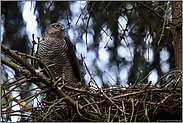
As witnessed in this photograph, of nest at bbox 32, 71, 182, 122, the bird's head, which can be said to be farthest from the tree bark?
the bird's head

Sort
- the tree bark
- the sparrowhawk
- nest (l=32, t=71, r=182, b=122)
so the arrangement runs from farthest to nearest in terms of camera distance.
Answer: the sparrowhawk → the tree bark → nest (l=32, t=71, r=182, b=122)

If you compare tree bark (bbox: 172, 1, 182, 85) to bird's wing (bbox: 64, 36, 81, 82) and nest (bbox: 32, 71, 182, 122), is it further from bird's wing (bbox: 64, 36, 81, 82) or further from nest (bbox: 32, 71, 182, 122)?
bird's wing (bbox: 64, 36, 81, 82)

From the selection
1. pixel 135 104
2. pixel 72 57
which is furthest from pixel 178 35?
pixel 72 57

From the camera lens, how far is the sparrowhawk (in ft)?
7.98

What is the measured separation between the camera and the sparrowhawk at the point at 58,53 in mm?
2434

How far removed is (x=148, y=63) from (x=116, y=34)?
0.63 m

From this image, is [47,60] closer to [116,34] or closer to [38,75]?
[116,34]

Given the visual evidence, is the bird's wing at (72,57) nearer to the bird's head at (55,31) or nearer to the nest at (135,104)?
the bird's head at (55,31)

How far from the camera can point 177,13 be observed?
6.81 ft

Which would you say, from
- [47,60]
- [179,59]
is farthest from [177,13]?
[47,60]

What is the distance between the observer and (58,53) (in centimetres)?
243

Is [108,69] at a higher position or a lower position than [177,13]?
lower

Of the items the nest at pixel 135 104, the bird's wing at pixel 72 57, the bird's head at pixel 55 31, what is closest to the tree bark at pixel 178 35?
the nest at pixel 135 104

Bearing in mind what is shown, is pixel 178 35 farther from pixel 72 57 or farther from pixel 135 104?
pixel 72 57
